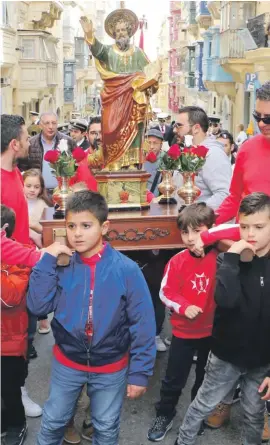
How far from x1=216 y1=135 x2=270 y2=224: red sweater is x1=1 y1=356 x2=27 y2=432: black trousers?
1.56m

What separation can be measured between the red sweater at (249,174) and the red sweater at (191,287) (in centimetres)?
42

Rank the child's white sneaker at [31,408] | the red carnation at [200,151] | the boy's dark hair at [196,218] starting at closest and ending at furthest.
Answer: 1. the boy's dark hair at [196,218]
2. the child's white sneaker at [31,408]
3. the red carnation at [200,151]

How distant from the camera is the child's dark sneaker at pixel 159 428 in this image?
362cm

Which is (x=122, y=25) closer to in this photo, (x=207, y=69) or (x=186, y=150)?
(x=186, y=150)

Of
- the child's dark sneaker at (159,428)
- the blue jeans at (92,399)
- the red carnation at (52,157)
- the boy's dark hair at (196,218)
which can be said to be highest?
the red carnation at (52,157)

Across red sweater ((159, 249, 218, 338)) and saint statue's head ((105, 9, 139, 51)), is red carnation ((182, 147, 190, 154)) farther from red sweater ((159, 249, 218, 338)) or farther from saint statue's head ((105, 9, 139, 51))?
red sweater ((159, 249, 218, 338))

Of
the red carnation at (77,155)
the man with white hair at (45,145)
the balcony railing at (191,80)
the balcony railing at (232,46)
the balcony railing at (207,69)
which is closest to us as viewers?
the red carnation at (77,155)

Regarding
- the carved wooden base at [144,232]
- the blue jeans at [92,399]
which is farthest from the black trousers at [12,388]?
the carved wooden base at [144,232]

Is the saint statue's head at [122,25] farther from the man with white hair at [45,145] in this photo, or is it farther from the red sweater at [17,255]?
the red sweater at [17,255]

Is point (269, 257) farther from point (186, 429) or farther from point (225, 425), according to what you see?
point (225, 425)

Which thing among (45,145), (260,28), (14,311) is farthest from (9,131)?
(260,28)

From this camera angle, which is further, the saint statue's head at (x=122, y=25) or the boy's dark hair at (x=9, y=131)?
the saint statue's head at (x=122, y=25)

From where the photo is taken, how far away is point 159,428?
3.66 meters

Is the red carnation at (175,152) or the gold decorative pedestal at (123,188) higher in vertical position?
the red carnation at (175,152)
